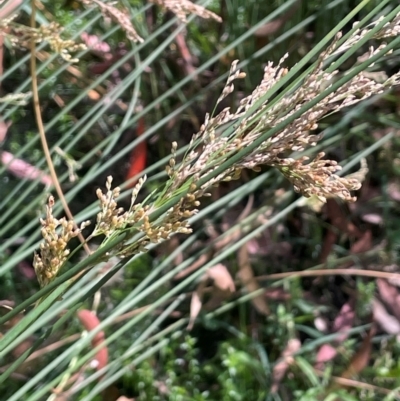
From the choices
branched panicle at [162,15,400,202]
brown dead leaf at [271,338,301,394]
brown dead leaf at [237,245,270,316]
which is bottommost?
brown dead leaf at [271,338,301,394]

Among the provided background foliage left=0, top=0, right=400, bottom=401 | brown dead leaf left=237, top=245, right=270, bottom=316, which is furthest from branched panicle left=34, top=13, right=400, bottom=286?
brown dead leaf left=237, top=245, right=270, bottom=316

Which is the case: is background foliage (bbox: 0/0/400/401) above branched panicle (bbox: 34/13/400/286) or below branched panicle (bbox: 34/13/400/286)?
below

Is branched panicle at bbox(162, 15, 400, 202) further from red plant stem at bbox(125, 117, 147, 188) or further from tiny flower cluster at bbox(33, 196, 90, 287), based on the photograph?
red plant stem at bbox(125, 117, 147, 188)

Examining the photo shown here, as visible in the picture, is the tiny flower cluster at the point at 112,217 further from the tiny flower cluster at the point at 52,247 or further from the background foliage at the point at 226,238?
the background foliage at the point at 226,238

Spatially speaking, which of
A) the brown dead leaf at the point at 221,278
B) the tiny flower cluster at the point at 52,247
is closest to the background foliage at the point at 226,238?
the brown dead leaf at the point at 221,278

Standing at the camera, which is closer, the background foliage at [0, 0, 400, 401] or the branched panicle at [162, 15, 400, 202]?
the branched panicle at [162, 15, 400, 202]

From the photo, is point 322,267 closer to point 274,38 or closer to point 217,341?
point 217,341

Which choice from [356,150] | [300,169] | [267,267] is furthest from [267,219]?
[300,169]
